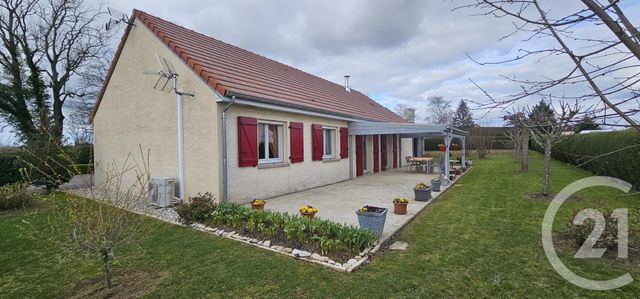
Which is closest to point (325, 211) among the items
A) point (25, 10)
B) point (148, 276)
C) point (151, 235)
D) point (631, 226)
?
point (151, 235)

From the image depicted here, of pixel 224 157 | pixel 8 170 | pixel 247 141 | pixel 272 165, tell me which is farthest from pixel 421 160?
pixel 8 170

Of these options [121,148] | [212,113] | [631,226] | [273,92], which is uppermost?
[273,92]

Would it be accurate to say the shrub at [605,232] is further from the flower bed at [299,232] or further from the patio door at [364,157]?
the patio door at [364,157]

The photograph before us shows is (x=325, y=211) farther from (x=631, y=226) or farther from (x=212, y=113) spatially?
(x=631, y=226)

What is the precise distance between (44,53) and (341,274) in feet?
76.7

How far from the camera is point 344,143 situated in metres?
13.8

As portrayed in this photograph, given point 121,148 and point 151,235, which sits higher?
point 121,148

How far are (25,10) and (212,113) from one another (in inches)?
700

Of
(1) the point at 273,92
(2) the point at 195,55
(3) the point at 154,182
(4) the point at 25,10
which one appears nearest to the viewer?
(3) the point at 154,182

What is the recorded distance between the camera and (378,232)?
18.2 feet

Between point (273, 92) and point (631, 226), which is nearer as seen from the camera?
point (631, 226)

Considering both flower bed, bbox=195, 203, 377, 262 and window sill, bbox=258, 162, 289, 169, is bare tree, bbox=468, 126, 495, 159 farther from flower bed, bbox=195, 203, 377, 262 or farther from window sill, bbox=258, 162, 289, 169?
flower bed, bbox=195, 203, 377, 262

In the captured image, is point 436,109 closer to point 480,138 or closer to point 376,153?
point 480,138

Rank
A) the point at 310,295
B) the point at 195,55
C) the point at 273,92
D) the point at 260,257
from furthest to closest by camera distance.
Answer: the point at 273,92
the point at 195,55
the point at 260,257
the point at 310,295
